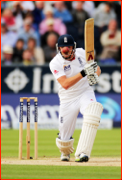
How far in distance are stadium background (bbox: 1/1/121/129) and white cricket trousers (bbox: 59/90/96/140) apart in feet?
19.4

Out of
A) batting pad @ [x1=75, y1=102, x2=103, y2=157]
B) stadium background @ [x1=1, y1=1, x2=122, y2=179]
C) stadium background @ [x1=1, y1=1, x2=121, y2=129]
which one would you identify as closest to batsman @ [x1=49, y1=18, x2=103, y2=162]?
batting pad @ [x1=75, y1=102, x2=103, y2=157]

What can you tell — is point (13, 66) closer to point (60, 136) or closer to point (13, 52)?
point (13, 52)

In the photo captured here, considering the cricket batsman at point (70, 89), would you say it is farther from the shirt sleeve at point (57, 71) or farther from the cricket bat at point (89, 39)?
the cricket bat at point (89, 39)

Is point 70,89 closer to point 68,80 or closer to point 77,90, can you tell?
point 77,90

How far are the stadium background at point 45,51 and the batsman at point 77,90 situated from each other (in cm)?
595

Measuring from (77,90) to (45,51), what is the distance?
7422 mm

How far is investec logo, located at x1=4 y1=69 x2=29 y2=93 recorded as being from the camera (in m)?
12.6

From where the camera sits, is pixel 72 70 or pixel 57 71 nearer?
pixel 57 71

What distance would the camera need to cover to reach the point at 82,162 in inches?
231

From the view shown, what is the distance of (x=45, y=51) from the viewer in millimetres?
13641

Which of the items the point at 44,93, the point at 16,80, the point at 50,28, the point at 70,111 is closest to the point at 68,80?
the point at 70,111

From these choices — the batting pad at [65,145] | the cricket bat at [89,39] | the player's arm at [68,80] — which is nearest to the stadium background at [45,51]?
the batting pad at [65,145]

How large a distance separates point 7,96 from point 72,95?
257 inches

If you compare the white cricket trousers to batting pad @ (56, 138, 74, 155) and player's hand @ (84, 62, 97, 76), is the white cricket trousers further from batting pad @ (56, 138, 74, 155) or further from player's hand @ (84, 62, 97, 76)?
player's hand @ (84, 62, 97, 76)
